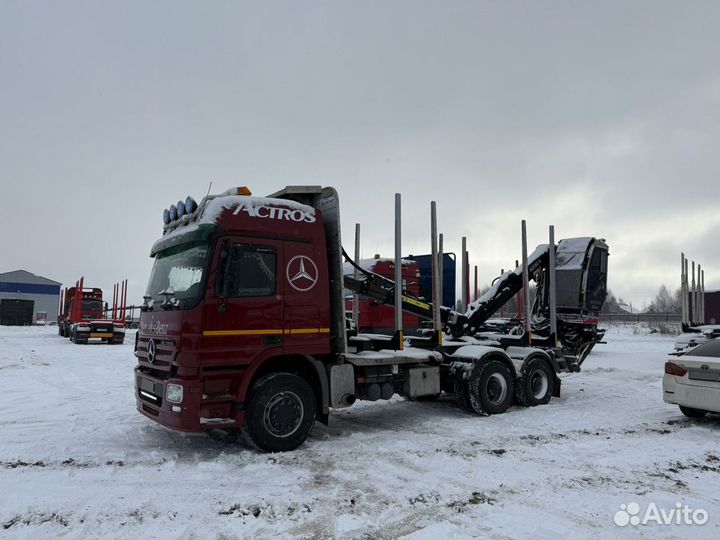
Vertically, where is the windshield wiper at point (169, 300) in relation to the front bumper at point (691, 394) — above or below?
above

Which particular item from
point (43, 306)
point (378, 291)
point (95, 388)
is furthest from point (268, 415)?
point (43, 306)

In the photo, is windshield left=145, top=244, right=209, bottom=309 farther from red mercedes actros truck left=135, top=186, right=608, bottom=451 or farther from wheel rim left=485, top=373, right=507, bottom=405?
wheel rim left=485, top=373, right=507, bottom=405

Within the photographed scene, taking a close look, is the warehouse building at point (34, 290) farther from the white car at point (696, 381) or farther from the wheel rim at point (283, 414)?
the white car at point (696, 381)

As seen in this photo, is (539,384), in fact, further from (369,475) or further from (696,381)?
(369,475)

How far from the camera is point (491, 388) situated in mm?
8844

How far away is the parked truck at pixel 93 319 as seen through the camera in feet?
85.0

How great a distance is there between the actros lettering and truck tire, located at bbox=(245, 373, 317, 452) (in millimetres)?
1980

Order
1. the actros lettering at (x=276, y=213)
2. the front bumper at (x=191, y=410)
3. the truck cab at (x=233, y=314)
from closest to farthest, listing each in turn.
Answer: the front bumper at (x=191, y=410) < the truck cab at (x=233, y=314) < the actros lettering at (x=276, y=213)

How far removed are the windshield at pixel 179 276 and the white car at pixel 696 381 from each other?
23.7 feet

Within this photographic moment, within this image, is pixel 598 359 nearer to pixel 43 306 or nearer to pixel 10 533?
pixel 10 533

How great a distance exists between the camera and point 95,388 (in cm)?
1105
